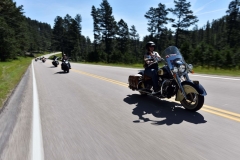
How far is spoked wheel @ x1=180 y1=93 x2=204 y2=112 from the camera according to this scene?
16.3 ft

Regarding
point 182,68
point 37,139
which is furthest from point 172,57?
point 37,139

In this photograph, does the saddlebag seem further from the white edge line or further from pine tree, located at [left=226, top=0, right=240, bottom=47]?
pine tree, located at [left=226, top=0, right=240, bottom=47]

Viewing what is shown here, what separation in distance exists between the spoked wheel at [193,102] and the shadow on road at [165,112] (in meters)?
0.13

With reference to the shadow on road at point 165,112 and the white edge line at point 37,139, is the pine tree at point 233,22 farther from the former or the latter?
the white edge line at point 37,139

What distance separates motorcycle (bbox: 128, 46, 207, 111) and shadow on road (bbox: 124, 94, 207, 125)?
0.93ft

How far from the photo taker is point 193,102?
5.32 metres

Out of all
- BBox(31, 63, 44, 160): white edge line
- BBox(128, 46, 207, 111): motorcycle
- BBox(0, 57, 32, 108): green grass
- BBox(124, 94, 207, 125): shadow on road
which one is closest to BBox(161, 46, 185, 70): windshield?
BBox(128, 46, 207, 111): motorcycle

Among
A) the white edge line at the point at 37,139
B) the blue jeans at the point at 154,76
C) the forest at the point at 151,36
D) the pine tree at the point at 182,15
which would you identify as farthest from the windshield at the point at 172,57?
the pine tree at the point at 182,15

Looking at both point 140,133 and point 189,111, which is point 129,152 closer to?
point 140,133

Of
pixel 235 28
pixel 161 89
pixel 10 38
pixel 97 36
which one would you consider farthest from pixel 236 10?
pixel 161 89

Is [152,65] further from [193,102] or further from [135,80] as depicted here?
[193,102]

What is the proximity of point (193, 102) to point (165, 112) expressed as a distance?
31.2 inches

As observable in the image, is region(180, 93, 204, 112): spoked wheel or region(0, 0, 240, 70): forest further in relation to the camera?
region(0, 0, 240, 70): forest

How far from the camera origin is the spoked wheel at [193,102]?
16.3 ft
